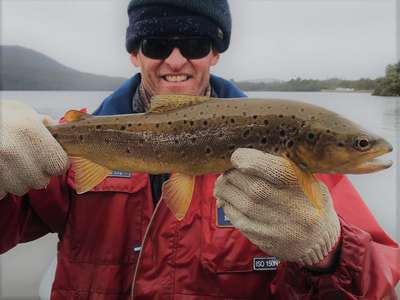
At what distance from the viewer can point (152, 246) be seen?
8.75 feet

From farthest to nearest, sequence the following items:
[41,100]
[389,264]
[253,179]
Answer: [41,100]
[389,264]
[253,179]

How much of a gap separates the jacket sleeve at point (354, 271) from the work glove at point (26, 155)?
1346mm

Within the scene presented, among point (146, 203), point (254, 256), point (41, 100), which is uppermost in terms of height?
point (146, 203)

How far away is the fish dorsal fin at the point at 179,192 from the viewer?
7.27ft

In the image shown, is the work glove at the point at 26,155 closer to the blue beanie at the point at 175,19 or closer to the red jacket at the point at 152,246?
the red jacket at the point at 152,246

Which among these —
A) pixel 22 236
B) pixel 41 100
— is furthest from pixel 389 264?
pixel 41 100

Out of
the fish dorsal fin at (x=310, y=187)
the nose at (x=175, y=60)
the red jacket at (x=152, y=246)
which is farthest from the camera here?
the nose at (x=175, y=60)

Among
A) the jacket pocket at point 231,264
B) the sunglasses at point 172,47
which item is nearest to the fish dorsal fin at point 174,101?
the jacket pocket at point 231,264

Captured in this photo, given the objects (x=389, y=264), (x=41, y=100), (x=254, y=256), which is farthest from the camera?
(x=41, y=100)

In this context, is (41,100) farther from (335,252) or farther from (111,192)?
(335,252)

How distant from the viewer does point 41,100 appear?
720 cm

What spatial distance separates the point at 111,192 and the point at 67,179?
292 mm

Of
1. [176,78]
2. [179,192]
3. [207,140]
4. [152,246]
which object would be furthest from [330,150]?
[176,78]

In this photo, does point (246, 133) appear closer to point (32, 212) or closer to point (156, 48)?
point (156, 48)
